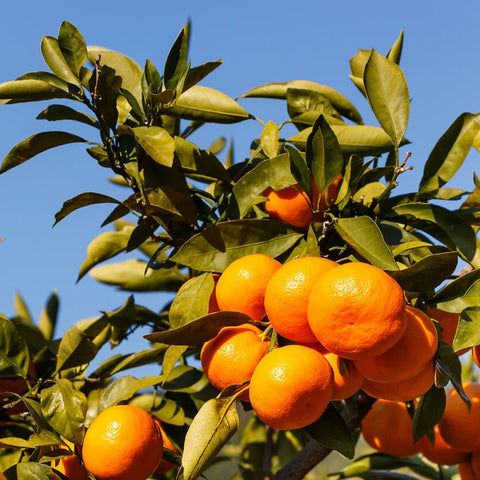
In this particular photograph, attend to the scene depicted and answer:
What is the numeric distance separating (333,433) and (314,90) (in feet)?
2.89

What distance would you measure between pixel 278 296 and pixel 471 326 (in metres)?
0.32

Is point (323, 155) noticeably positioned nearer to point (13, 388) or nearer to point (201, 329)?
point (201, 329)

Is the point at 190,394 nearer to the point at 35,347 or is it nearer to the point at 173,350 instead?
the point at 173,350

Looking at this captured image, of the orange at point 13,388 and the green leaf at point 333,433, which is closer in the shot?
the green leaf at point 333,433

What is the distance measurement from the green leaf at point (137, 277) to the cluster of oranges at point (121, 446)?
61cm

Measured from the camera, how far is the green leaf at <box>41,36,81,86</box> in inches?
53.4

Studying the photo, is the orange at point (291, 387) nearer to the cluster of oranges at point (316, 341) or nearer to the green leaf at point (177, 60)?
the cluster of oranges at point (316, 341)

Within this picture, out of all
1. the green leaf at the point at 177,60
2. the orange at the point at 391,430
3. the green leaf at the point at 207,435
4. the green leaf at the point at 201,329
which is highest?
the green leaf at the point at 177,60

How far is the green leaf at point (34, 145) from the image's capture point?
1323mm

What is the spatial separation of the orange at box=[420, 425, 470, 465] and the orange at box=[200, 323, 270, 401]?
0.73 meters

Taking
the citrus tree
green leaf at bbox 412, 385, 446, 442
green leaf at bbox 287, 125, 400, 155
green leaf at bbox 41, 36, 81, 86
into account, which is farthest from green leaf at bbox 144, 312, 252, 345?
green leaf at bbox 41, 36, 81, 86

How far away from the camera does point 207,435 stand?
99 cm

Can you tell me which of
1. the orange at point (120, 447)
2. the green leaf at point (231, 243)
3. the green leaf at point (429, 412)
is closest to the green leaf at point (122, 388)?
the orange at point (120, 447)

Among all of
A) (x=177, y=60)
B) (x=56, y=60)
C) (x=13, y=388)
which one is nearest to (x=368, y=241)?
(x=177, y=60)
